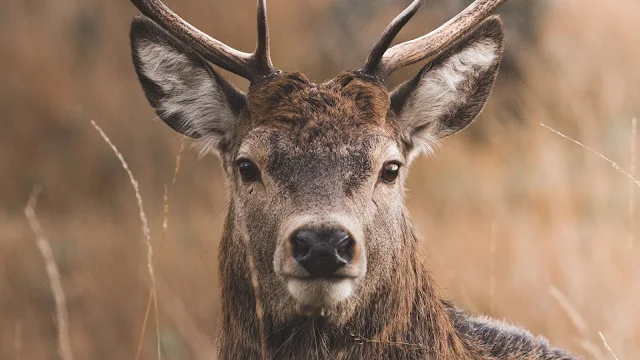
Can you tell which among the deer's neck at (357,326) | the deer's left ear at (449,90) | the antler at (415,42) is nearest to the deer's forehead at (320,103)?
the antler at (415,42)

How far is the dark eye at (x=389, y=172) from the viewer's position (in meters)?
4.97

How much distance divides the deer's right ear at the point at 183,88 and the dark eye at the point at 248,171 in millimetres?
446

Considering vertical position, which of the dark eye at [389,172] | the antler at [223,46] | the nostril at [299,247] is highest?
the antler at [223,46]

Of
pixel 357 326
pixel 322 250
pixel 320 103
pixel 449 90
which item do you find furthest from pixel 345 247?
pixel 449 90

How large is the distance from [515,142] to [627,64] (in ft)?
8.13

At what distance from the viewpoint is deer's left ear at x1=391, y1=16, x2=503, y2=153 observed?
5.32 meters

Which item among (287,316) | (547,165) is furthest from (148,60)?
(547,165)

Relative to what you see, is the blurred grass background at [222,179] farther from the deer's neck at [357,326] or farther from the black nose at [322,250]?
the black nose at [322,250]

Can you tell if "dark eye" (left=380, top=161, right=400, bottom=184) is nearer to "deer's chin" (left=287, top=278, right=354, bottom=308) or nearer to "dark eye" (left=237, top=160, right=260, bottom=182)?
"dark eye" (left=237, top=160, right=260, bottom=182)

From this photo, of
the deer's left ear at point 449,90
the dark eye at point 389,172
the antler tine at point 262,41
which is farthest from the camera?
the deer's left ear at point 449,90

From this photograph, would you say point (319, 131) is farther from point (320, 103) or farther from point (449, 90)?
point (449, 90)

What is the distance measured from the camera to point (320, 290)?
4398 millimetres

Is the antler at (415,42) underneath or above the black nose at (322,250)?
above

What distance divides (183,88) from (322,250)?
1663mm
